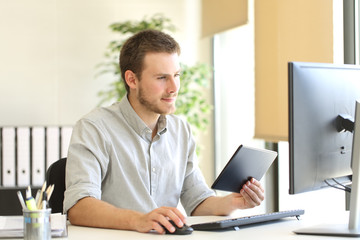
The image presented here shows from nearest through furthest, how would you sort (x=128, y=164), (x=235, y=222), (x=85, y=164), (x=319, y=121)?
1. (x=319, y=121)
2. (x=235, y=222)
3. (x=85, y=164)
4. (x=128, y=164)

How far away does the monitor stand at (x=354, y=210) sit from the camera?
1.53 meters

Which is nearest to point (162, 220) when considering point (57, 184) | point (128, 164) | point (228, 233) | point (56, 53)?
point (228, 233)

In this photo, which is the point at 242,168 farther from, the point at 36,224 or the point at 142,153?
the point at 36,224

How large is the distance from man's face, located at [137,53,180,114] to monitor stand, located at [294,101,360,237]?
67cm

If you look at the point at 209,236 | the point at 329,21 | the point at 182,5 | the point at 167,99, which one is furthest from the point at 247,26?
the point at 209,236

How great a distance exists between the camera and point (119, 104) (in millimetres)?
2123

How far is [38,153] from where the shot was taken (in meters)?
3.55

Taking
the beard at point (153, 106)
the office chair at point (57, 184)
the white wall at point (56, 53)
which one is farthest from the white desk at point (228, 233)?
the white wall at point (56, 53)

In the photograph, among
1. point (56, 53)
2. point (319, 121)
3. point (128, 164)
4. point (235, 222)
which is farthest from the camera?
point (56, 53)

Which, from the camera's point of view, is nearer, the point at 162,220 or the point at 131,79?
the point at 162,220

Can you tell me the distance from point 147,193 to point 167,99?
1.11 feet

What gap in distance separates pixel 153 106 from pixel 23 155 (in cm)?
177

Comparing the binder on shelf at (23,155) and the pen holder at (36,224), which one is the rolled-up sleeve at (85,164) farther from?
the binder on shelf at (23,155)

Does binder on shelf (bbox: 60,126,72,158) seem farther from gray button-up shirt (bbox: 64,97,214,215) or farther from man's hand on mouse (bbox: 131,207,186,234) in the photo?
man's hand on mouse (bbox: 131,207,186,234)
